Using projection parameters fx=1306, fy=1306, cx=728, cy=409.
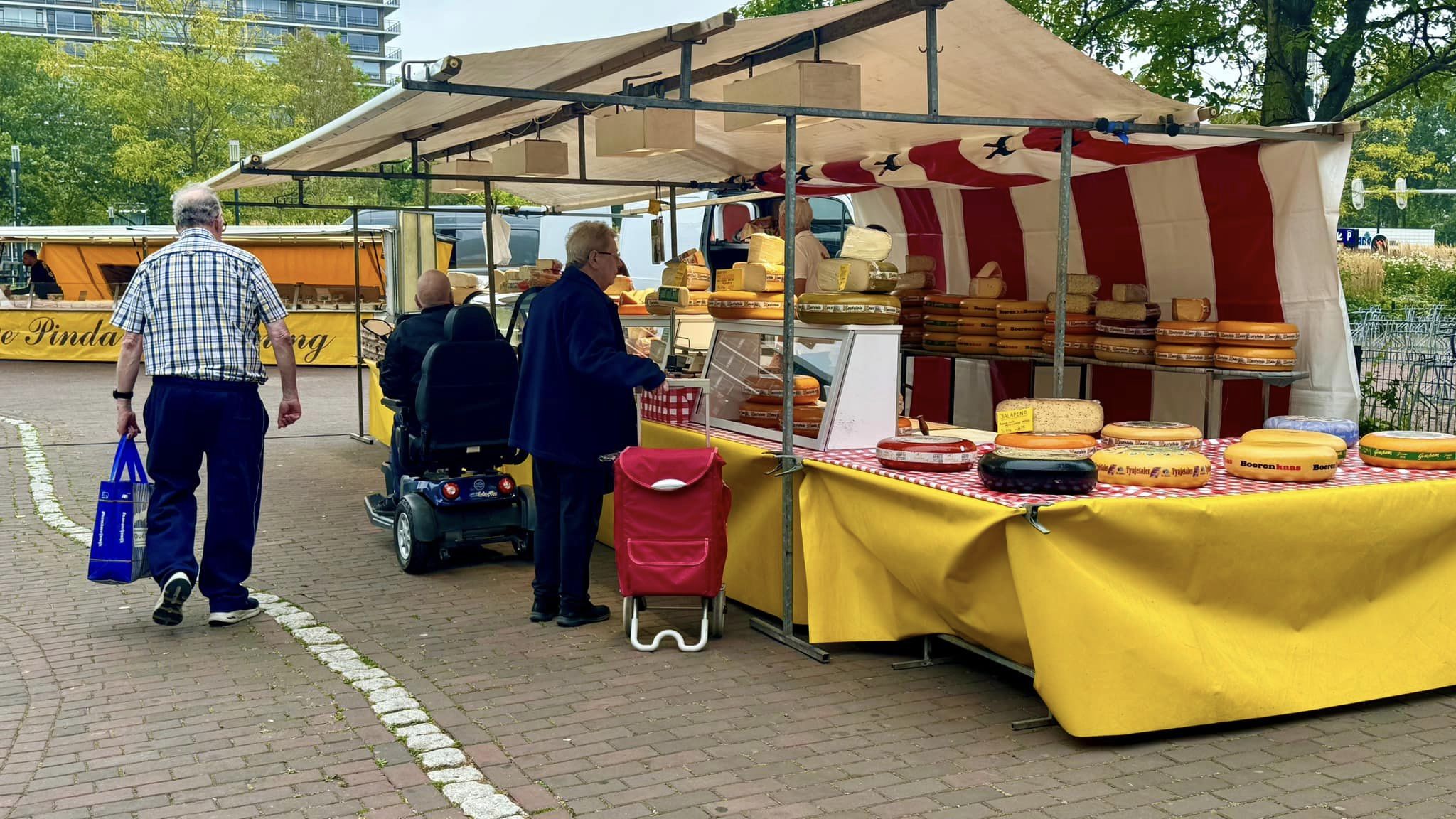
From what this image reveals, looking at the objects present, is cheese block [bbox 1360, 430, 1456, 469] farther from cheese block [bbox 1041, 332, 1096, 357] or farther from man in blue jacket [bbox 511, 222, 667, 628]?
cheese block [bbox 1041, 332, 1096, 357]

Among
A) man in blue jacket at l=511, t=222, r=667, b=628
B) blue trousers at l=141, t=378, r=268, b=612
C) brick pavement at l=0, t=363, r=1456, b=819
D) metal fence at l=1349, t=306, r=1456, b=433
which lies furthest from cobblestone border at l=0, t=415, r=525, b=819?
metal fence at l=1349, t=306, r=1456, b=433

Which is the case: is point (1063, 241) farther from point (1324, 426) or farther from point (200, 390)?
point (200, 390)

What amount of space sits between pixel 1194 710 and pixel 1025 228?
5.78 metres

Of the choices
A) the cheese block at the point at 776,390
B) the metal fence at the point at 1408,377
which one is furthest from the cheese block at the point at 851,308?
the metal fence at the point at 1408,377

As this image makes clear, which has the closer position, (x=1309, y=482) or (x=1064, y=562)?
(x=1064, y=562)

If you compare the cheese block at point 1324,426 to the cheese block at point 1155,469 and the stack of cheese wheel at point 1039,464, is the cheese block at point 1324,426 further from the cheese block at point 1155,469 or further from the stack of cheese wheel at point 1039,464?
the cheese block at point 1155,469

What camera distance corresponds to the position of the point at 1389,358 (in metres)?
13.3

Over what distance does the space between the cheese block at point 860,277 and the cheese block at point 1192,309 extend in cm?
267

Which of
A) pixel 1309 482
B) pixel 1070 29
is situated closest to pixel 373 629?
pixel 1309 482

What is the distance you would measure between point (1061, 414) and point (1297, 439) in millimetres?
910

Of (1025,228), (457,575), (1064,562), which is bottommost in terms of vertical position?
(457,575)

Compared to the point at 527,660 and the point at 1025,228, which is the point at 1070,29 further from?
the point at 527,660

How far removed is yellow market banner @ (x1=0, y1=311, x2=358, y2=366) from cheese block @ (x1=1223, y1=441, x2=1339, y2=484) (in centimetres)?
1896

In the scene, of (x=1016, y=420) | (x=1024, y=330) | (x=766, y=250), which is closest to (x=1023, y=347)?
(x=1024, y=330)
